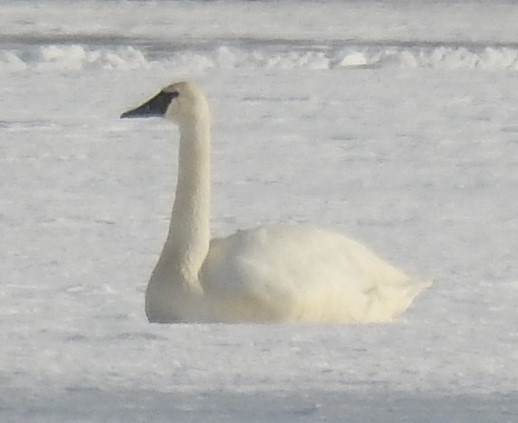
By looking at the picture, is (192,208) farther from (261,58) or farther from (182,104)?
(261,58)

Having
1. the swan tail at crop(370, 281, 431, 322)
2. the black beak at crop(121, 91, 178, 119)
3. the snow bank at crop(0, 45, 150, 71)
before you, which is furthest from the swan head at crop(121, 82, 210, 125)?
the snow bank at crop(0, 45, 150, 71)

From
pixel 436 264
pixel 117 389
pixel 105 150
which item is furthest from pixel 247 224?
pixel 117 389

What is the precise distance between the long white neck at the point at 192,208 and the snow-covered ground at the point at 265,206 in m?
0.22

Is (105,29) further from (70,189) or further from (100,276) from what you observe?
(100,276)

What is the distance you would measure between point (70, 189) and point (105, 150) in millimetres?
1358

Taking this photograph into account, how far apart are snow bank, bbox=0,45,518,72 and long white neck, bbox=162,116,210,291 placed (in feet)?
24.0

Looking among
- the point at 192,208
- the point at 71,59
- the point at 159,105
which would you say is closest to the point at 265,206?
the point at 159,105

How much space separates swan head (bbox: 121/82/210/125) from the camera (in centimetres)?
511

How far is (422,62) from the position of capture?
43.4 feet

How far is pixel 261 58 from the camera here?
43.5 ft

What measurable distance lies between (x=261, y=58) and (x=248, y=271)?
869 cm

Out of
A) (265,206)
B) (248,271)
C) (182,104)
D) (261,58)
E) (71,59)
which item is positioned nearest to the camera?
(248,271)

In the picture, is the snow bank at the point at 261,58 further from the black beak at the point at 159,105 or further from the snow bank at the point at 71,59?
the black beak at the point at 159,105

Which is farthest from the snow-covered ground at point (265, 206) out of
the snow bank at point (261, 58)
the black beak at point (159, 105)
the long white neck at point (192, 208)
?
the black beak at point (159, 105)
